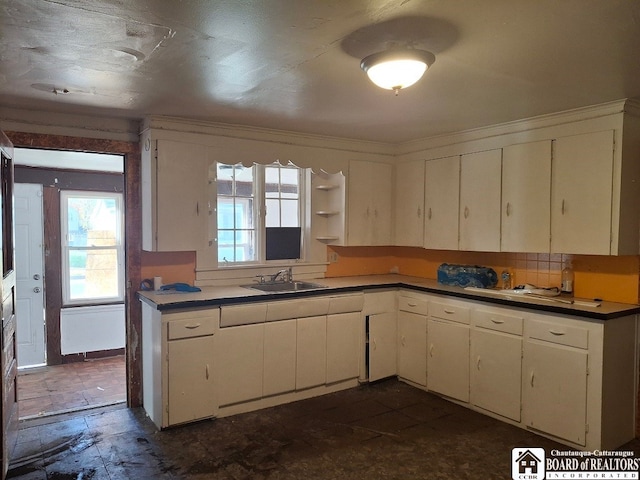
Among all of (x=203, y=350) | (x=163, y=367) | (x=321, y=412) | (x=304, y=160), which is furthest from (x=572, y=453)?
(x=304, y=160)

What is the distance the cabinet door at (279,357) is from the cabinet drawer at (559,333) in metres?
1.83

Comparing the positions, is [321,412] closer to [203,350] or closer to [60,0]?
[203,350]

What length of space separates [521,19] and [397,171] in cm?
300

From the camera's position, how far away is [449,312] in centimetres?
391

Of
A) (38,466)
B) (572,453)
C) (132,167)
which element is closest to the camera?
(38,466)

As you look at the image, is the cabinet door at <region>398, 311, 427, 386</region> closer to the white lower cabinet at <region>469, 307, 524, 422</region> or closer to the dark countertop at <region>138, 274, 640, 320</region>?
the dark countertop at <region>138, 274, 640, 320</region>

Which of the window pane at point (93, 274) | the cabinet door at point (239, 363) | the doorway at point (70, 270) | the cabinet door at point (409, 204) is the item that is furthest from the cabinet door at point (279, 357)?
the window pane at point (93, 274)

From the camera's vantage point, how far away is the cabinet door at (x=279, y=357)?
3.70 meters

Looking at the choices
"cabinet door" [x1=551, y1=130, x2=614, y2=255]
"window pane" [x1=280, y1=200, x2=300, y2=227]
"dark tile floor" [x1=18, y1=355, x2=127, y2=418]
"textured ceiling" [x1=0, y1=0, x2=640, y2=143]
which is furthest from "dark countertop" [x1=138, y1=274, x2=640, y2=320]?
"textured ceiling" [x1=0, y1=0, x2=640, y2=143]

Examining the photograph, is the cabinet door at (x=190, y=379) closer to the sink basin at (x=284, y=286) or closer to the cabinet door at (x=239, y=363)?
the cabinet door at (x=239, y=363)

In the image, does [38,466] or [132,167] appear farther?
[132,167]

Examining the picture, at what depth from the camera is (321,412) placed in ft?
12.0

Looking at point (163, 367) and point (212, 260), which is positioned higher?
point (212, 260)

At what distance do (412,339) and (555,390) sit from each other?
1.35 metres
